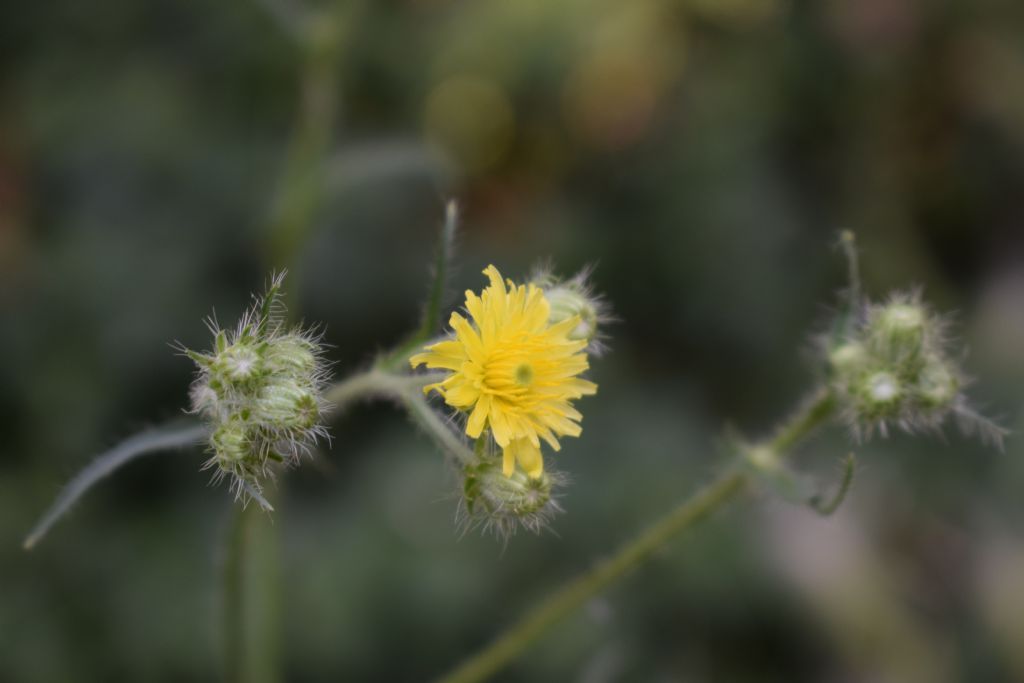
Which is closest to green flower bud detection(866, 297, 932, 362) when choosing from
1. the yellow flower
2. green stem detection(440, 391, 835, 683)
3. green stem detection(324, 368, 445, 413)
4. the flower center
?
green stem detection(440, 391, 835, 683)

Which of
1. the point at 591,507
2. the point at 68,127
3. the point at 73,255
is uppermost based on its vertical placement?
the point at 68,127

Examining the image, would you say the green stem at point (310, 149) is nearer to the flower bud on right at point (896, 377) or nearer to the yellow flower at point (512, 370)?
the yellow flower at point (512, 370)

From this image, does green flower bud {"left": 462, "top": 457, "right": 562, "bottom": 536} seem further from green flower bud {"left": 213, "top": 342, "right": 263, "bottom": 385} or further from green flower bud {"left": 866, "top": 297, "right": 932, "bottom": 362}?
green flower bud {"left": 866, "top": 297, "right": 932, "bottom": 362}

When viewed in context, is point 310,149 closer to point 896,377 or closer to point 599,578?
point 599,578

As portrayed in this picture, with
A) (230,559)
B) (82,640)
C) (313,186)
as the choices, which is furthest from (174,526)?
(230,559)

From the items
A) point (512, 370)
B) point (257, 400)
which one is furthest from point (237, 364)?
point (512, 370)

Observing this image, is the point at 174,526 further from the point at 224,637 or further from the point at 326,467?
the point at 326,467
